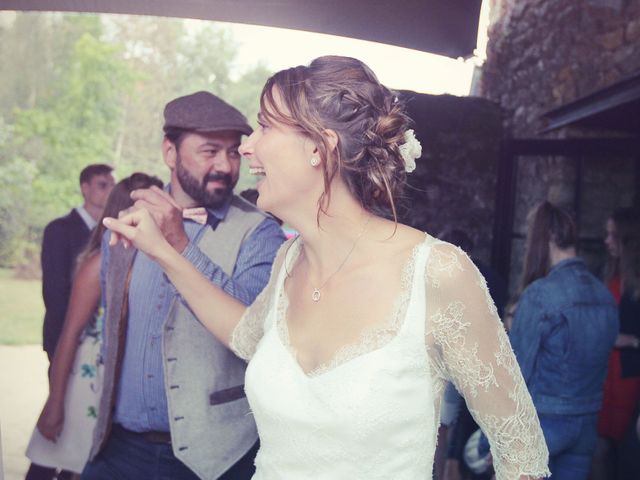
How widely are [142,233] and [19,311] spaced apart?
1227cm

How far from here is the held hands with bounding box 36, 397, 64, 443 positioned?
3383mm

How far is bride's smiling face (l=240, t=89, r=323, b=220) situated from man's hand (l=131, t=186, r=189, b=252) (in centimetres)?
42

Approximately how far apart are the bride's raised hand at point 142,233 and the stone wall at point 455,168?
12.0 ft

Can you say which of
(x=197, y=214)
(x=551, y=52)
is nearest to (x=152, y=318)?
(x=197, y=214)

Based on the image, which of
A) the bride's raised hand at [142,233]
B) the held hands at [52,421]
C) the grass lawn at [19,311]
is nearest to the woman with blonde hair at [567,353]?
the bride's raised hand at [142,233]

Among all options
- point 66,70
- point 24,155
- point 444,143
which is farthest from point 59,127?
point 444,143

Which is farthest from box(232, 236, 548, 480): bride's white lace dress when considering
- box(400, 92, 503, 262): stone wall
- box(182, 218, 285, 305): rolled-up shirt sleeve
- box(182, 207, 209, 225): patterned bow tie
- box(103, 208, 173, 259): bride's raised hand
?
box(400, 92, 503, 262): stone wall

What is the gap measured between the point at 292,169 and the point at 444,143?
407cm

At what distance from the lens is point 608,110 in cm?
395

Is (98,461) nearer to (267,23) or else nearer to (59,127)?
(267,23)

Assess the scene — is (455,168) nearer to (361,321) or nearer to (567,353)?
(567,353)

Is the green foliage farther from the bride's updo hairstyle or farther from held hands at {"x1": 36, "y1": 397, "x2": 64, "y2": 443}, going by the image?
the bride's updo hairstyle

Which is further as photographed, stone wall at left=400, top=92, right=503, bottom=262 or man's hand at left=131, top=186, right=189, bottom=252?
stone wall at left=400, top=92, right=503, bottom=262

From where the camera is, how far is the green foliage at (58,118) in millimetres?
18047
